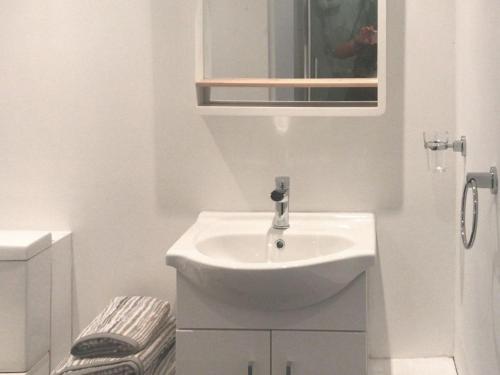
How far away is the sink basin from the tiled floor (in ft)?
1.43

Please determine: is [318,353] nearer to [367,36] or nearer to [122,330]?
[122,330]

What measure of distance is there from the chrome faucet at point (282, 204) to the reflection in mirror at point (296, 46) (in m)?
0.25

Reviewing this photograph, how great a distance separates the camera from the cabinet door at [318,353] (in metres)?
Result: 1.63

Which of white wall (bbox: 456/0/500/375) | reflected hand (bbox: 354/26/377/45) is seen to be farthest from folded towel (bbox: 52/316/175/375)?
reflected hand (bbox: 354/26/377/45)

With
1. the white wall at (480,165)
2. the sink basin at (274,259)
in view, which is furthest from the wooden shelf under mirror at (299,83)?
the sink basin at (274,259)

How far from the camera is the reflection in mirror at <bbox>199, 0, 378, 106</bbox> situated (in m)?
1.92

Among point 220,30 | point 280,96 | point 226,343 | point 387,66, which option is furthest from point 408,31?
point 226,343

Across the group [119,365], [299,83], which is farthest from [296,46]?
[119,365]

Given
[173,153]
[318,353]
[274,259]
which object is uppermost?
[173,153]

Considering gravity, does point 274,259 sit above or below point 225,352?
above

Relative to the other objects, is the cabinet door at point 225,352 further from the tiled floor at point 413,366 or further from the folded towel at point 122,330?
the tiled floor at point 413,366

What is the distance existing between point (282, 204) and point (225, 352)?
429 mm

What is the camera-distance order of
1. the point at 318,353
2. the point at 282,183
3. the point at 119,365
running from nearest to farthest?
the point at 318,353 < the point at 119,365 < the point at 282,183

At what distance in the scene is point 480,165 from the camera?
1653mm
